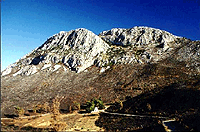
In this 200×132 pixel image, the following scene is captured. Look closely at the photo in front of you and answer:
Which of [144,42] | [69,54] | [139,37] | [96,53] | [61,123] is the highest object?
[139,37]

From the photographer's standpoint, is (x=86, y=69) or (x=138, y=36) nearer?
(x=86, y=69)

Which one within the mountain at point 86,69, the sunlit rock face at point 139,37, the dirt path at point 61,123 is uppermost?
the sunlit rock face at point 139,37

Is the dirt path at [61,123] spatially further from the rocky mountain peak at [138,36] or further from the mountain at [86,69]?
the rocky mountain peak at [138,36]

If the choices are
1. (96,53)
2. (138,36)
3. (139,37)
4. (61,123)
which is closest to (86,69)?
(96,53)

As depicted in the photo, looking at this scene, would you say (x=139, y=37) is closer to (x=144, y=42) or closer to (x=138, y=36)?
(x=138, y=36)

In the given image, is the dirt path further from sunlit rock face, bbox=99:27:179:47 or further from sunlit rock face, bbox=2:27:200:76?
sunlit rock face, bbox=99:27:179:47

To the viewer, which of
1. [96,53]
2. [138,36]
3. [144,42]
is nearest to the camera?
[96,53]

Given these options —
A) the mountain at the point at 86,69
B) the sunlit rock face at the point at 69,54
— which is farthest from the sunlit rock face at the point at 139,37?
the sunlit rock face at the point at 69,54

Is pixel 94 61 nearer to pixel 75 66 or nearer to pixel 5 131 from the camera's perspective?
pixel 75 66
